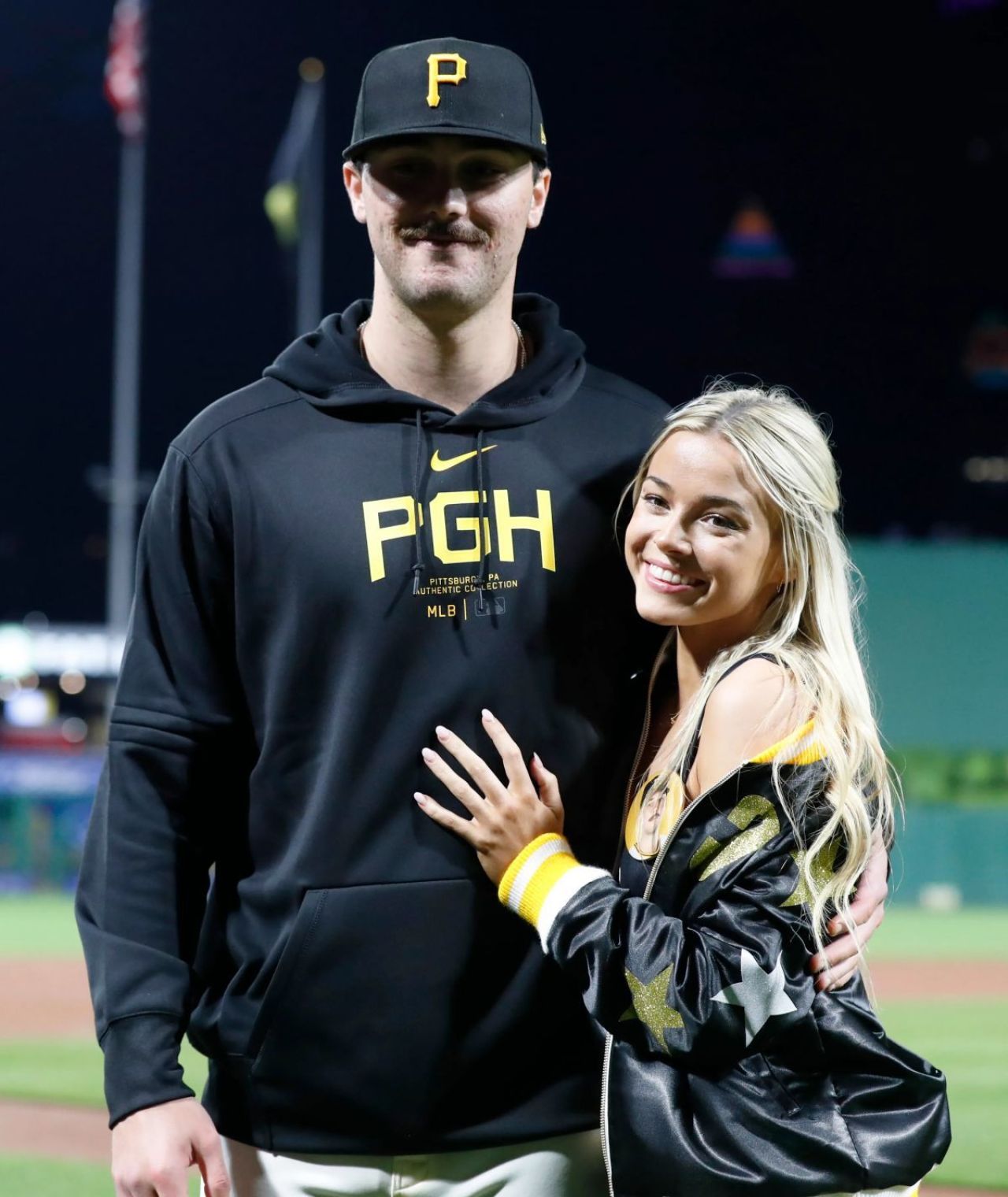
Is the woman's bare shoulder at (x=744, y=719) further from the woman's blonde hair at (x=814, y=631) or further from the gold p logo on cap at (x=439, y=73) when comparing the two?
the gold p logo on cap at (x=439, y=73)

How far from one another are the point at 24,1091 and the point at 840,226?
117ft

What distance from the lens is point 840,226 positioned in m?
39.6

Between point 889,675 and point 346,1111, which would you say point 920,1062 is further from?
point 889,675

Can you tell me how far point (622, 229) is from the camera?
46.7 meters

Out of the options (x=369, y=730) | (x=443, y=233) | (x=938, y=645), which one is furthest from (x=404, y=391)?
(x=938, y=645)

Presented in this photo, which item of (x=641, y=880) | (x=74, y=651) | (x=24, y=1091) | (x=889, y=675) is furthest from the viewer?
(x=74, y=651)

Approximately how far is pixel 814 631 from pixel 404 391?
0.70 meters

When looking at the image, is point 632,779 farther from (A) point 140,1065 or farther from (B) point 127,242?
(B) point 127,242

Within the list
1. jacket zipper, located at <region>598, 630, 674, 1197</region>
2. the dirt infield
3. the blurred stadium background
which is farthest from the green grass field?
the blurred stadium background

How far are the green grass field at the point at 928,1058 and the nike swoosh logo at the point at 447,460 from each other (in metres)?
4.17

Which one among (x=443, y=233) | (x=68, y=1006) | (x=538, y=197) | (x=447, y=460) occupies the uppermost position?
(x=538, y=197)

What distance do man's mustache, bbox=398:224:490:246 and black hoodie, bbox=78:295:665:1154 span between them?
0.23m

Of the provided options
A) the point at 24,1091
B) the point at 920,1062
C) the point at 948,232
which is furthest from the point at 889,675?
the point at 948,232

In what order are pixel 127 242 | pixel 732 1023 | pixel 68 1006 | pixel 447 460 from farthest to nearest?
pixel 127 242, pixel 68 1006, pixel 447 460, pixel 732 1023
